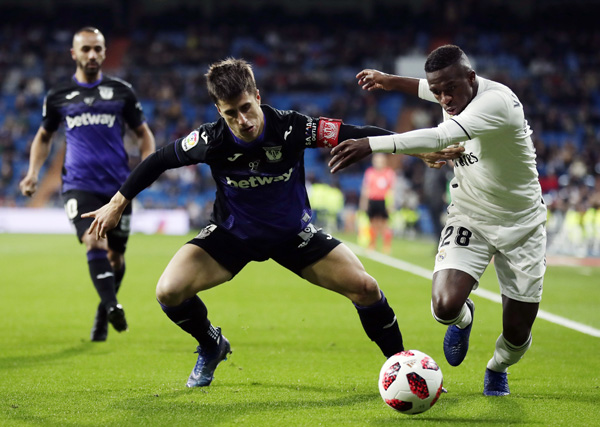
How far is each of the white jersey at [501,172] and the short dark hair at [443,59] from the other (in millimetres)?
247

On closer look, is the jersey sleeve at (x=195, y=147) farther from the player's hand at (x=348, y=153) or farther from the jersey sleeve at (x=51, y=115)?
the jersey sleeve at (x=51, y=115)

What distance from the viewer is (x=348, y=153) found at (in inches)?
172

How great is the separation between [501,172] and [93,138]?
399cm

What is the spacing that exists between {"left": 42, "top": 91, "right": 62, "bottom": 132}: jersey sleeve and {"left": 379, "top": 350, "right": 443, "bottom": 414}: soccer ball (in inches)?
177

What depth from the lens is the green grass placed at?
461 centimetres

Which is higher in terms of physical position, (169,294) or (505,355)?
(169,294)

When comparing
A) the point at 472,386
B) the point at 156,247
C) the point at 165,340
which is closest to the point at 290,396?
the point at 472,386

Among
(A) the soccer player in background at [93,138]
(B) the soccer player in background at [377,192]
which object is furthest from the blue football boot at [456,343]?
(B) the soccer player in background at [377,192]

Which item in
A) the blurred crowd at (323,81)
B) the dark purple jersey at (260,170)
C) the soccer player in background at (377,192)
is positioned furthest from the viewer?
the blurred crowd at (323,81)

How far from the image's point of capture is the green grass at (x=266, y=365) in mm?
4609

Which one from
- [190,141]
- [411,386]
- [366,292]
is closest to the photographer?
[411,386]

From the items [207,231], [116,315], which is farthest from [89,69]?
[207,231]

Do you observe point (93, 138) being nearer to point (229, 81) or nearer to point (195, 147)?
point (195, 147)

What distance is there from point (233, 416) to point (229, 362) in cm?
186
